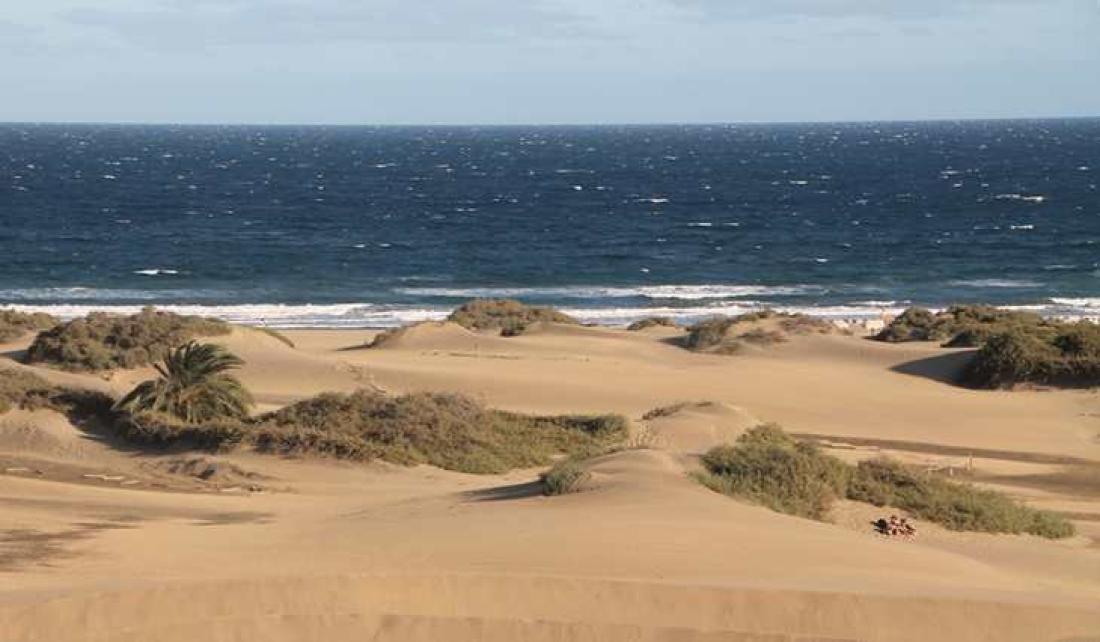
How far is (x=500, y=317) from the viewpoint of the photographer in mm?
41531

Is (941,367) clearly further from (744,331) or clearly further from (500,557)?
(500,557)

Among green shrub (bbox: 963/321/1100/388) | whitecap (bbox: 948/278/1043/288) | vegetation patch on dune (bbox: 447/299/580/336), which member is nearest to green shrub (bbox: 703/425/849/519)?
green shrub (bbox: 963/321/1100/388)

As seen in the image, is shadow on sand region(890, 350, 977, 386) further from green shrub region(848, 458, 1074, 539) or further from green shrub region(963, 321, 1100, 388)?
green shrub region(848, 458, 1074, 539)

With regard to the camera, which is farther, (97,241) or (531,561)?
(97,241)

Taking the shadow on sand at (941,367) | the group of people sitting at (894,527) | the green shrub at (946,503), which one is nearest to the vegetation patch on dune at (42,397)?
the green shrub at (946,503)

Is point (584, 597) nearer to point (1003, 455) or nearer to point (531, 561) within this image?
point (531, 561)

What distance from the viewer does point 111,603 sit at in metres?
13.3

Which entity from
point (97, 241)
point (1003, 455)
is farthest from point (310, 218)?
point (1003, 455)

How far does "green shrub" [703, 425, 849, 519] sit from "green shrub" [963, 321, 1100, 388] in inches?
530

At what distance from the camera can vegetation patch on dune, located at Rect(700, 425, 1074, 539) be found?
1775 cm

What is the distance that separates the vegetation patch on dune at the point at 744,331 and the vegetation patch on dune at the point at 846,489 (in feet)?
56.7

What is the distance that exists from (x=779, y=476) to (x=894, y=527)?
138 centimetres

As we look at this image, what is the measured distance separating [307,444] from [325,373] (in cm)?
886

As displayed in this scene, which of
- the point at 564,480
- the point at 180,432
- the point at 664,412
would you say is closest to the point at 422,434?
the point at 180,432
